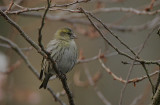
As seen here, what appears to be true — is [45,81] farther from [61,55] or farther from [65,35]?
[65,35]

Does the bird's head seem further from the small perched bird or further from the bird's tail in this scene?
the bird's tail

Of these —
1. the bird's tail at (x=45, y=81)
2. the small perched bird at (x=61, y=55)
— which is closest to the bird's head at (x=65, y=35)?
the small perched bird at (x=61, y=55)

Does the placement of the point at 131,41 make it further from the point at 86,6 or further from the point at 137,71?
the point at 86,6

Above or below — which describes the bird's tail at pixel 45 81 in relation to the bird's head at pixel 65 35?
below

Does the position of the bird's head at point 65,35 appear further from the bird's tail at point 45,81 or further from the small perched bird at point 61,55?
the bird's tail at point 45,81

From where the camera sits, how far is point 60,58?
5219 millimetres

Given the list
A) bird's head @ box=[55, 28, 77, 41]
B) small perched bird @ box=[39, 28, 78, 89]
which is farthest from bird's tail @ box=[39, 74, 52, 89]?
bird's head @ box=[55, 28, 77, 41]

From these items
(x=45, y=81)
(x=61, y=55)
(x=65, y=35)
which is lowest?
(x=45, y=81)

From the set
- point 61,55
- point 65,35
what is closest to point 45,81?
point 61,55

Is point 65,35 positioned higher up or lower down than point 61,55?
higher up

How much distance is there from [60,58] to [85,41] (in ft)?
20.7

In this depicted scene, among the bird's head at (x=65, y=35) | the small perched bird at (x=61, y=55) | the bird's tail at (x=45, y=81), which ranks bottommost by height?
the bird's tail at (x=45, y=81)

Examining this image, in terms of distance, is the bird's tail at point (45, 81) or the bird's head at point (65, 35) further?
the bird's head at point (65, 35)

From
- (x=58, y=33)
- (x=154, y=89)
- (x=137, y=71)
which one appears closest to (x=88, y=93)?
(x=137, y=71)
